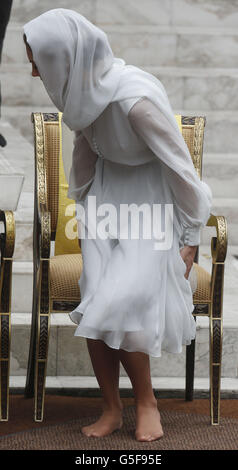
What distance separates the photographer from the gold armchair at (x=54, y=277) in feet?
11.6

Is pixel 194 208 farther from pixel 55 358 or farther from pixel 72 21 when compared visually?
pixel 55 358

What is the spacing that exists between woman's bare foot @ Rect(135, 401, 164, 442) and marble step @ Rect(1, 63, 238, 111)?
4.40 metres

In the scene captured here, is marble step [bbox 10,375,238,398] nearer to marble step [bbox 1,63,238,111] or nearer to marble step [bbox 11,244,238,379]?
marble step [bbox 11,244,238,379]

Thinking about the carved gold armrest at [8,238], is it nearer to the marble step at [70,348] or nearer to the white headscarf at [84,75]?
the white headscarf at [84,75]

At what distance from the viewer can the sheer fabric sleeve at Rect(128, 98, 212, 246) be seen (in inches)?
127

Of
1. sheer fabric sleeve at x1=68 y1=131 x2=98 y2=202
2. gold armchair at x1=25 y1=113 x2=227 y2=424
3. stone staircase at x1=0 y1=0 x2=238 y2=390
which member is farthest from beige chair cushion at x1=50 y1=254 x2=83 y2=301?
stone staircase at x1=0 y1=0 x2=238 y2=390

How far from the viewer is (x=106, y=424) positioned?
3.46 m

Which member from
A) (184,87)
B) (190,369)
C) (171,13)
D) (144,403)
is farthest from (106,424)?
(171,13)

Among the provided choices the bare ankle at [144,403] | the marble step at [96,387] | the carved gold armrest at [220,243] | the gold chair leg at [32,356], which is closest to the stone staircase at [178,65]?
the marble step at [96,387]

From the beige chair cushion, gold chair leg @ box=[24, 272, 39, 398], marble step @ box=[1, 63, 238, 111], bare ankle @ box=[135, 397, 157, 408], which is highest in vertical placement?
marble step @ box=[1, 63, 238, 111]

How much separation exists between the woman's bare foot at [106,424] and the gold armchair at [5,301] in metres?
0.37

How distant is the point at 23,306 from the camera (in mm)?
4332

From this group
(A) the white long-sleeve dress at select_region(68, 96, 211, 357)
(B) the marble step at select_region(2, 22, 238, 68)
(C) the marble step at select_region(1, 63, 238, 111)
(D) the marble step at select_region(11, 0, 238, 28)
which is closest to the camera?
(A) the white long-sleeve dress at select_region(68, 96, 211, 357)
